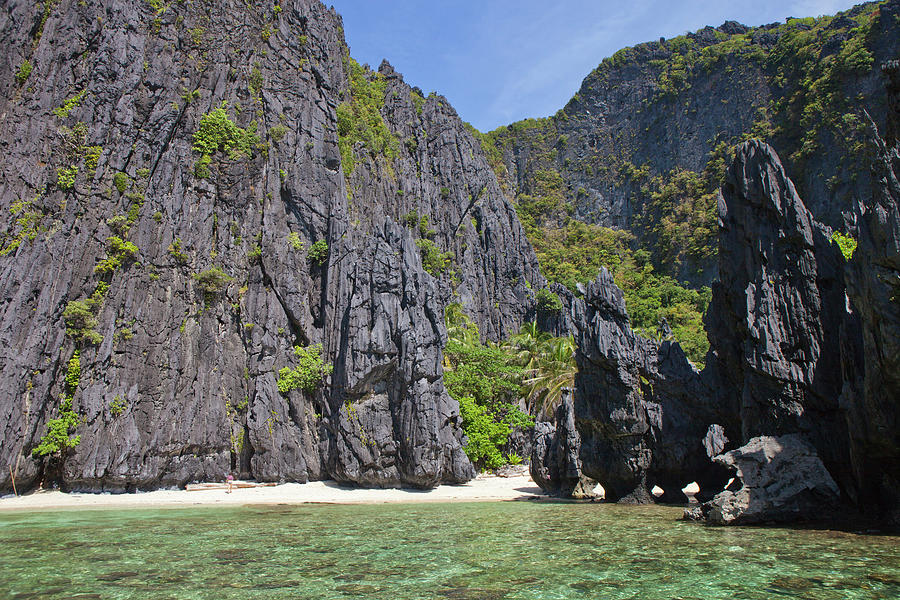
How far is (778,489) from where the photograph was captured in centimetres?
1297

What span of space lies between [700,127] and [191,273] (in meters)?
62.3

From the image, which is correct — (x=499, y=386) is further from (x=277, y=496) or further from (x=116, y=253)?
(x=116, y=253)

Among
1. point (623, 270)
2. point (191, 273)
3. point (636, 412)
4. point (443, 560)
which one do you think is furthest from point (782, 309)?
point (623, 270)

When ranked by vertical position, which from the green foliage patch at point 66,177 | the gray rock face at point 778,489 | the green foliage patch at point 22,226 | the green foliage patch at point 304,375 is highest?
the green foliage patch at point 66,177

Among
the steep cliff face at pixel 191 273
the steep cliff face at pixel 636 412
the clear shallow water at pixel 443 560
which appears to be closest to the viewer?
the clear shallow water at pixel 443 560

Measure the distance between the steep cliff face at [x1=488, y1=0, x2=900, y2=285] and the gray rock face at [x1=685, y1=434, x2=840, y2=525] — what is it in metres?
35.3

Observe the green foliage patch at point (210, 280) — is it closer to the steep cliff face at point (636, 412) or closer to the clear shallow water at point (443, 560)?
the clear shallow water at point (443, 560)

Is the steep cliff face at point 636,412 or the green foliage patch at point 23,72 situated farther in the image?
the green foliage patch at point 23,72

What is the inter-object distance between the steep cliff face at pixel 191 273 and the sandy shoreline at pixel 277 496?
2.78 feet

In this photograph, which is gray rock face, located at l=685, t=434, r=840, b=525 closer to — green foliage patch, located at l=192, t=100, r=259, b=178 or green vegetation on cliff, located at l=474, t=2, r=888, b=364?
green vegetation on cliff, located at l=474, t=2, r=888, b=364

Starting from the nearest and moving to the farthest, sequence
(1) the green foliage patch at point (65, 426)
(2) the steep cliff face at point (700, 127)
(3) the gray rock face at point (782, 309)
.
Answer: (3) the gray rock face at point (782, 309), (1) the green foliage patch at point (65, 426), (2) the steep cliff face at point (700, 127)

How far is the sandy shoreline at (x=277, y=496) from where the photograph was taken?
20.7 meters

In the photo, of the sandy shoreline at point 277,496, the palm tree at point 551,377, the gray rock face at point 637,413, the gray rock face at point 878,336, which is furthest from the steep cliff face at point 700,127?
the sandy shoreline at point 277,496

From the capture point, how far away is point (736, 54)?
63.5 m
